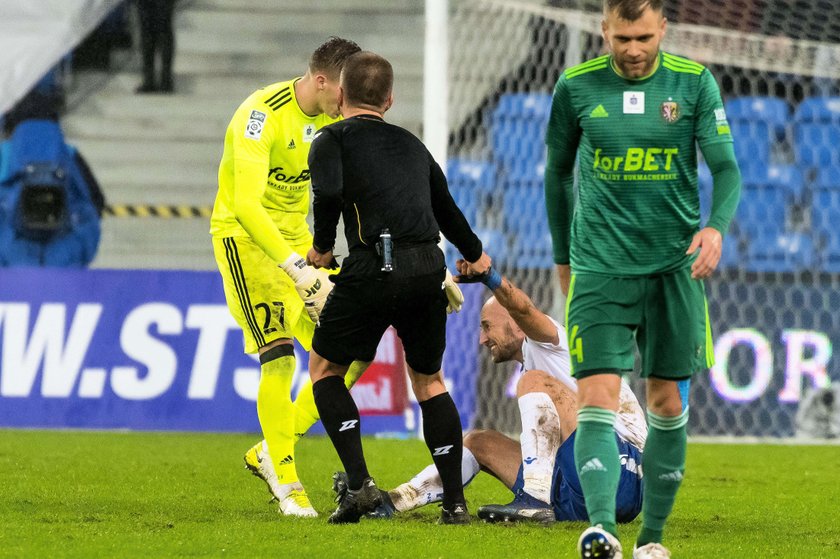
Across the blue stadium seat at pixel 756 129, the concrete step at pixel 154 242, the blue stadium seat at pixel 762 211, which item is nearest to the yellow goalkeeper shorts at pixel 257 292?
the blue stadium seat at pixel 762 211

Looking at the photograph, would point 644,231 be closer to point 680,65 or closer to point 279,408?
point 680,65

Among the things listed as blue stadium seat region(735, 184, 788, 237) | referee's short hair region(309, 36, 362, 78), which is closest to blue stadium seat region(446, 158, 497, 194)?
blue stadium seat region(735, 184, 788, 237)

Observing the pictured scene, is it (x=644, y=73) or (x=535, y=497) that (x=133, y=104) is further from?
(x=644, y=73)

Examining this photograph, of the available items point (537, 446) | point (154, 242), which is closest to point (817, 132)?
point (154, 242)

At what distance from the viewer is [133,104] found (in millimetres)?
14203

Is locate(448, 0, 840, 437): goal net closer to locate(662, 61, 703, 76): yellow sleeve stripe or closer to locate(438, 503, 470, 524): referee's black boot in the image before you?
locate(438, 503, 470, 524): referee's black boot

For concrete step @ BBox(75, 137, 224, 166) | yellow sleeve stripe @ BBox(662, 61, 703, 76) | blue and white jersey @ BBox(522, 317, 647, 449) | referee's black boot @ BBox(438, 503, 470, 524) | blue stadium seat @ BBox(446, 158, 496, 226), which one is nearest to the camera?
yellow sleeve stripe @ BBox(662, 61, 703, 76)

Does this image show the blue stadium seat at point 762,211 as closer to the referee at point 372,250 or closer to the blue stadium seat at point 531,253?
the blue stadium seat at point 531,253

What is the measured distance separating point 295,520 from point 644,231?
1.91 meters

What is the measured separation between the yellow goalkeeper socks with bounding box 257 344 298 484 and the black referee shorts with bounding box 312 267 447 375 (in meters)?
0.82

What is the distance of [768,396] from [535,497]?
207 inches

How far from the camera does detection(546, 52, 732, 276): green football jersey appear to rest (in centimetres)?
412

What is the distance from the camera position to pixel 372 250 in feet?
16.1

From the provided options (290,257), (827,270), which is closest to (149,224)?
(827,270)
